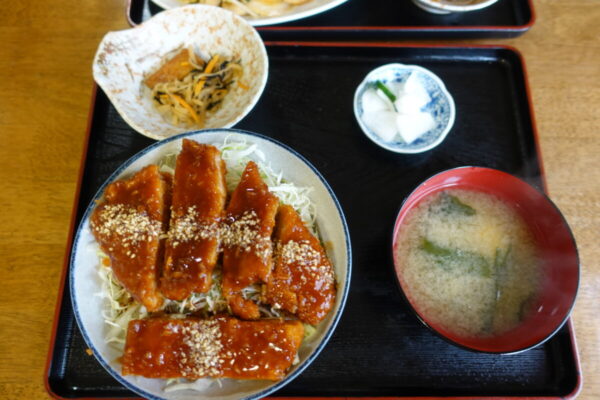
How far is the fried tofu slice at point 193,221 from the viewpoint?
1.59 metres

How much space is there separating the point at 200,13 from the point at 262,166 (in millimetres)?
943

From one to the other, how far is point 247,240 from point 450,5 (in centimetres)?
173

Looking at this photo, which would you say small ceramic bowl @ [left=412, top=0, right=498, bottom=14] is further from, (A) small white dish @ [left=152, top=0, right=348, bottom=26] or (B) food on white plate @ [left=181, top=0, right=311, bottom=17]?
Answer: (B) food on white plate @ [left=181, top=0, right=311, bottom=17]

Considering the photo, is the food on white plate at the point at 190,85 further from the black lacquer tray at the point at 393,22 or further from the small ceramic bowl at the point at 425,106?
the small ceramic bowl at the point at 425,106

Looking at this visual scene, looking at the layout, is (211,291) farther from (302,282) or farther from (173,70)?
(173,70)

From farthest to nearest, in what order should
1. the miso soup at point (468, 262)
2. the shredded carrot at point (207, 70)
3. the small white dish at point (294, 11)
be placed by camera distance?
the small white dish at point (294, 11), the shredded carrot at point (207, 70), the miso soup at point (468, 262)

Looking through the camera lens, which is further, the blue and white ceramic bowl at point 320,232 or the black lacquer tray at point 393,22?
the black lacquer tray at point 393,22

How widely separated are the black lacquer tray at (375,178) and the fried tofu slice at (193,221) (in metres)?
0.54

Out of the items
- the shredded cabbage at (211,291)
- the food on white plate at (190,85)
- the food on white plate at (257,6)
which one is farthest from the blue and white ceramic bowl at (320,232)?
the food on white plate at (257,6)

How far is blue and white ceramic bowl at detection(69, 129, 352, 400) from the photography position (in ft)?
4.99

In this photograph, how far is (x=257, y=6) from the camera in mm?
2453

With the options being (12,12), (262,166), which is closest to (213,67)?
(262,166)

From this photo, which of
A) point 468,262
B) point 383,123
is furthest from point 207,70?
point 468,262

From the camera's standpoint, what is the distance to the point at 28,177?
215cm
